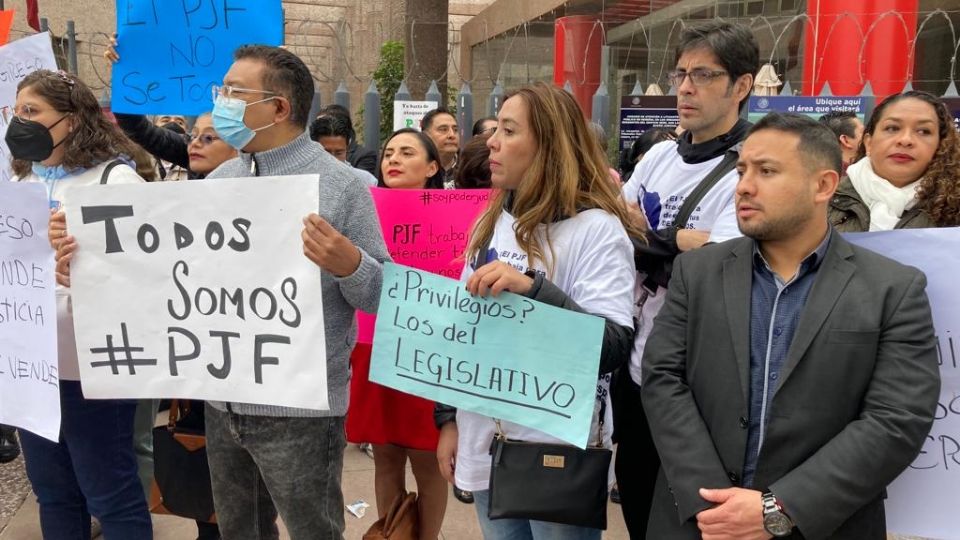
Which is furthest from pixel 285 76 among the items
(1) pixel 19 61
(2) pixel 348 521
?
(2) pixel 348 521

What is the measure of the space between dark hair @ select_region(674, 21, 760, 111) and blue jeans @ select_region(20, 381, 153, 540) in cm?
237

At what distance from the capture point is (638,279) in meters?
2.69

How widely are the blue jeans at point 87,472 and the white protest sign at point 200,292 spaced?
42 cm

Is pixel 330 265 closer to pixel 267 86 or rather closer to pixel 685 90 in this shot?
pixel 267 86

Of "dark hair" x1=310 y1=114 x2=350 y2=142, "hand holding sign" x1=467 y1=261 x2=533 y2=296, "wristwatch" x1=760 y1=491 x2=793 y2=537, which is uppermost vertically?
"dark hair" x1=310 y1=114 x2=350 y2=142

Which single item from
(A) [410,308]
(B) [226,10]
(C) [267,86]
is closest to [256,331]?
(A) [410,308]

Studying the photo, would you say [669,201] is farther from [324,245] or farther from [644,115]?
[644,115]

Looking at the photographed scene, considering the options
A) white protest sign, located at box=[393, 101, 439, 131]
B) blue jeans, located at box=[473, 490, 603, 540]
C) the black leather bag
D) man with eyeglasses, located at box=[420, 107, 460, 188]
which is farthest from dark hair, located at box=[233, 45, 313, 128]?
white protest sign, located at box=[393, 101, 439, 131]

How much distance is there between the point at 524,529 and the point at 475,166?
179cm

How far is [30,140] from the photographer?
2781mm

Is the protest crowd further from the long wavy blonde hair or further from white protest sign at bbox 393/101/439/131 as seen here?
white protest sign at bbox 393/101/439/131

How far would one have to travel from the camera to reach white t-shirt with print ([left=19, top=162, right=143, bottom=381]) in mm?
2801

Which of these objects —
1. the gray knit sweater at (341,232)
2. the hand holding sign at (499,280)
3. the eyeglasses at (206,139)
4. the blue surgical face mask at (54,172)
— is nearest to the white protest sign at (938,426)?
the hand holding sign at (499,280)

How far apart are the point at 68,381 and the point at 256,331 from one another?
3.21 ft
